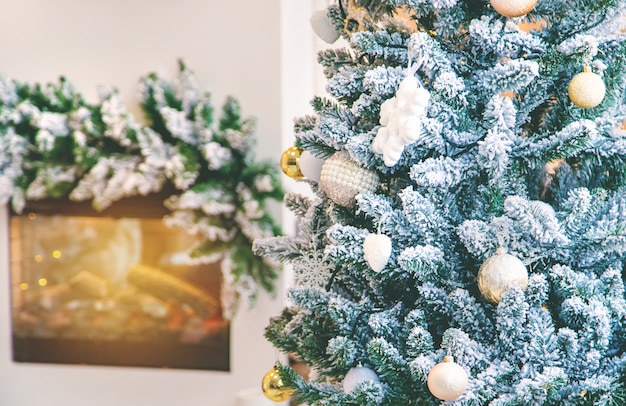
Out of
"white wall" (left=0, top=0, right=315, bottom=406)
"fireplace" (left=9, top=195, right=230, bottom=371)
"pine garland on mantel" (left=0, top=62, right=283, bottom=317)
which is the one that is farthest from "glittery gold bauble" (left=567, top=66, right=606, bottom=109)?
"fireplace" (left=9, top=195, right=230, bottom=371)

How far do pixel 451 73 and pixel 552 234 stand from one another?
210mm

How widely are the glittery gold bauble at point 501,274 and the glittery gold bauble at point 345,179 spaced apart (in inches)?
6.8

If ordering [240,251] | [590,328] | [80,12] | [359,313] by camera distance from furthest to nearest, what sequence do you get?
[80,12], [240,251], [359,313], [590,328]

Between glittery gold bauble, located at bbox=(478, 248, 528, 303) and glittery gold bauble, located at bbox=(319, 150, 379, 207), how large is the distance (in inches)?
6.8

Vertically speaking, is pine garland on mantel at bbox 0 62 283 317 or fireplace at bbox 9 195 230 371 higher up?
pine garland on mantel at bbox 0 62 283 317

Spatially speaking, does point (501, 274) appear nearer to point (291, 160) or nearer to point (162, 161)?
point (291, 160)

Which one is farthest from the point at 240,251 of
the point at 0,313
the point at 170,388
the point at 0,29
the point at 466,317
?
the point at 466,317

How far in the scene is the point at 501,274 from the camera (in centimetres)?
71

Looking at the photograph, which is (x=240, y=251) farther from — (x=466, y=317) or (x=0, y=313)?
(x=466, y=317)

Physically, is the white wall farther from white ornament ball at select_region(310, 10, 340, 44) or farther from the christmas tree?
the christmas tree

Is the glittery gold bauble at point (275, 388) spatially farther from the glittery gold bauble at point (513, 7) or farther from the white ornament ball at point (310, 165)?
the glittery gold bauble at point (513, 7)

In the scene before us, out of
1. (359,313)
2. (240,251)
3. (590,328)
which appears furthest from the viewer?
(240,251)

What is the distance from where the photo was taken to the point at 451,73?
2.47 ft

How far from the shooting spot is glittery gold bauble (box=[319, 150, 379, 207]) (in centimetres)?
81
